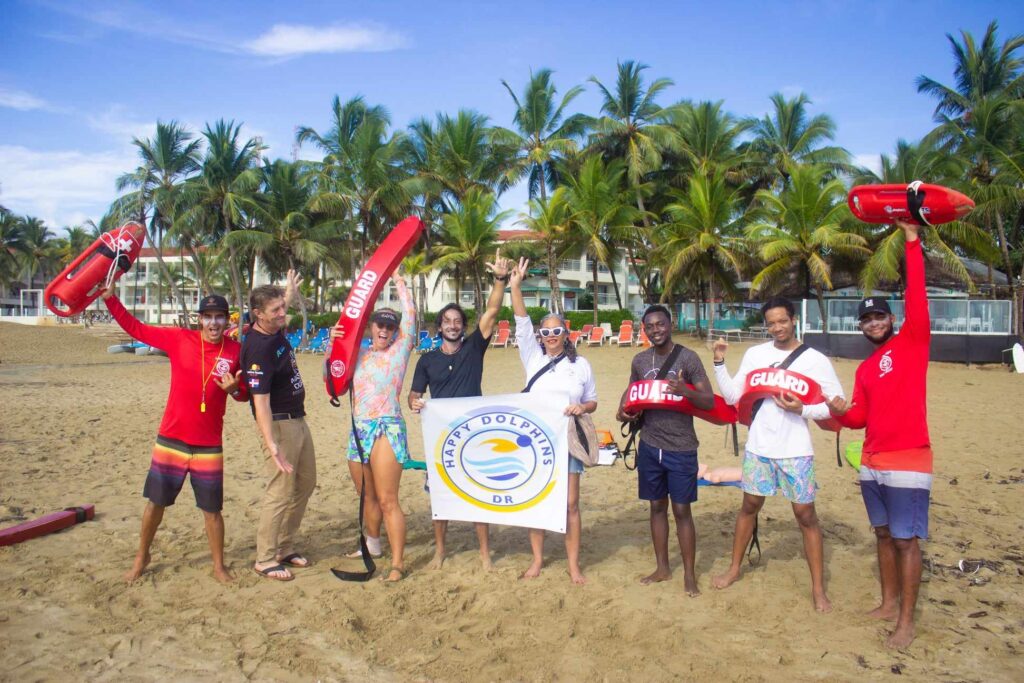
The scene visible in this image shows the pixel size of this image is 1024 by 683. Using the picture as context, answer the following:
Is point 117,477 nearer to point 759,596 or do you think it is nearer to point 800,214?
point 759,596

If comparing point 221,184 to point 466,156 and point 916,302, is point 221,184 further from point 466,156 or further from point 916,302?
point 916,302

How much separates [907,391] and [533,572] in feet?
8.85

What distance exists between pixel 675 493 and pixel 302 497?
2623 millimetres

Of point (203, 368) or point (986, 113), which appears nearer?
point (203, 368)

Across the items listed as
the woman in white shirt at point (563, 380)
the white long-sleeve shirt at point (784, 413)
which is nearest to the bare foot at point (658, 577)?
the woman in white shirt at point (563, 380)

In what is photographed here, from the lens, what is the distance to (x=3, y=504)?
21.1ft

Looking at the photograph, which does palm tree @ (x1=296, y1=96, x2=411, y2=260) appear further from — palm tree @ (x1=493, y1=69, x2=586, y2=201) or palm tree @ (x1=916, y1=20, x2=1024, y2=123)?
palm tree @ (x1=916, y1=20, x2=1024, y2=123)

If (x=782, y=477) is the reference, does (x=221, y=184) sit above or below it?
above

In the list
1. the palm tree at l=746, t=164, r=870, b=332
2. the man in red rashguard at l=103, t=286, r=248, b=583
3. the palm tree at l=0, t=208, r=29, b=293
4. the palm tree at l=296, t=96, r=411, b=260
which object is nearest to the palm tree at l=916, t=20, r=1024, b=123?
the palm tree at l=746, t=164, r=870, b=332

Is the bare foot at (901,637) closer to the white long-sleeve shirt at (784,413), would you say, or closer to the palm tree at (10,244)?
the white long-sleeve shirt at (784,413)

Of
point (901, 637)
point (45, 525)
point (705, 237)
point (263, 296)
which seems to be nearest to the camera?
point (901, 637)

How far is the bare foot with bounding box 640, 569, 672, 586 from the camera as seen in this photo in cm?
492

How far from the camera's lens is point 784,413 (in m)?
4.49

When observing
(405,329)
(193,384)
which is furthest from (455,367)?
(193,384)
